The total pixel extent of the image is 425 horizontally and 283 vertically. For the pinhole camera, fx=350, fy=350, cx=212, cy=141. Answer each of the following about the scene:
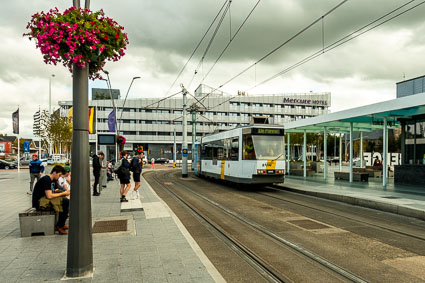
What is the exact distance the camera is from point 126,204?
11.2 m

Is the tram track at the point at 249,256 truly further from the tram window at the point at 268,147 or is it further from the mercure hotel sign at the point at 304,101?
the mercure hotel sign at the point at 304,101

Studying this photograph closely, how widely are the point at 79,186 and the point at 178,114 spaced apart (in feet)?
255

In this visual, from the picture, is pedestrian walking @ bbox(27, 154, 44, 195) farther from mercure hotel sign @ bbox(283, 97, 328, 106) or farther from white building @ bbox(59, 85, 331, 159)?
mercure hotel sign @ bbox(283, 97, 328, 106)

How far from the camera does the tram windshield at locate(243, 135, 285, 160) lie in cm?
1703

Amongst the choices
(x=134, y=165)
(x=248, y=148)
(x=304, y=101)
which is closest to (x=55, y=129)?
(x=248, y=148)

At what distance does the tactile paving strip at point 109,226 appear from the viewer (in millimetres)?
7680

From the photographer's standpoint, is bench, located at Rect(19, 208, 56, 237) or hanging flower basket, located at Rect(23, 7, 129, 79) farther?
bench, located at Rect(19, 208, 56, 237)

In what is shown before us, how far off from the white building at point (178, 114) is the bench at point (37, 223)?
2651 inches

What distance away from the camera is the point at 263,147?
1720 centimetres

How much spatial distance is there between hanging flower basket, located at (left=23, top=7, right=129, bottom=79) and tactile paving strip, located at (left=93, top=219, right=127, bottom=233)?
168 inches

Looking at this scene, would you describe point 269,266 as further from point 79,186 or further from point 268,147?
point 268,147

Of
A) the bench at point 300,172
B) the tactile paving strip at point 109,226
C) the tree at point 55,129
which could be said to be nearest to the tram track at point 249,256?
the tactile paving strip at point 109,226

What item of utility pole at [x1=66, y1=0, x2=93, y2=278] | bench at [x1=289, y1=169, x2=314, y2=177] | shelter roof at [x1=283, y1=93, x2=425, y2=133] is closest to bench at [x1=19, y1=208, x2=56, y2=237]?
utility pole at [x1=66, y1=0, x2=93, y2=278]

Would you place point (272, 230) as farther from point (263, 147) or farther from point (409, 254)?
point (263, 147)
